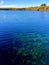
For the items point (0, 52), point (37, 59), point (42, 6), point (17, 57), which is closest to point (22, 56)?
point (17, 57)

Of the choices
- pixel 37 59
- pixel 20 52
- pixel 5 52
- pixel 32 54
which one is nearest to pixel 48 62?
pixel 37 59

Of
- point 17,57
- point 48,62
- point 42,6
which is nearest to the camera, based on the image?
point 48,62

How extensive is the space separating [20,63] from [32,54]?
2.16m

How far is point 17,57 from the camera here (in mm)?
15250

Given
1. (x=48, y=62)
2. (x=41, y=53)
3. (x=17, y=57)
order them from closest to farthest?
(x=48, y=62) < (x=17, y=57) < (x=41, y=53)

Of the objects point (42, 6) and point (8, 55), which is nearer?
point (8, 55)

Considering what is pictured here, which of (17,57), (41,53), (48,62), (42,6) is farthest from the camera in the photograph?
(42,6)

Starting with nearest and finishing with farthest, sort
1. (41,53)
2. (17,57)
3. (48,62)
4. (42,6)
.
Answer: (48,62) < (17,57) < (41,53) < (42,6)

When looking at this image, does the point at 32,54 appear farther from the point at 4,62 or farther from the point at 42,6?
the point at 42,6

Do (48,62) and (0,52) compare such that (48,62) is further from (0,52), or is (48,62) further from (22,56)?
(0,52)

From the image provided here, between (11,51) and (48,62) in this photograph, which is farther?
(11,51)

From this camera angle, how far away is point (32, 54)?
1590cm

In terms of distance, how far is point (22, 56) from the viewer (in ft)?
50.8

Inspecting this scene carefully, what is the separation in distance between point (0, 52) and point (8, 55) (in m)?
1.20
